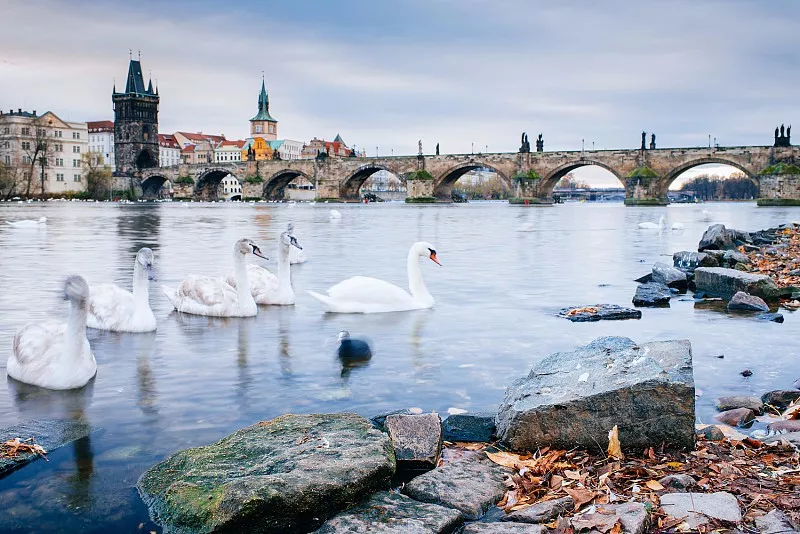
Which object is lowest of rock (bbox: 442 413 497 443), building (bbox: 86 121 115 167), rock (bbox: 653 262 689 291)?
rock (bbox: 442 413 497 443)

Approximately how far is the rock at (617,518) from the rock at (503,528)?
5.1 inches

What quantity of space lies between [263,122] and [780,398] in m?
141

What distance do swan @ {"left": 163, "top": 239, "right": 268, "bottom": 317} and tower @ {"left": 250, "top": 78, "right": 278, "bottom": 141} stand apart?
136 metres

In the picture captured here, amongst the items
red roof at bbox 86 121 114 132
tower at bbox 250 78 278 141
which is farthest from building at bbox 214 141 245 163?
red roof at bbox 86 121 114 132

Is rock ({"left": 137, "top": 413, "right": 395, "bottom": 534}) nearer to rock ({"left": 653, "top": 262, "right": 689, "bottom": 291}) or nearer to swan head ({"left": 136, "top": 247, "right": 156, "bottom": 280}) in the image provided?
swan head ({"left": 136, "top": 247, "right": 156, "bottom": 280})

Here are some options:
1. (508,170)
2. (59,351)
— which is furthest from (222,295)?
(508,170)

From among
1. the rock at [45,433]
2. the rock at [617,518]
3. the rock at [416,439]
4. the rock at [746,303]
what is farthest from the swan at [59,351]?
the rock at [746,303]

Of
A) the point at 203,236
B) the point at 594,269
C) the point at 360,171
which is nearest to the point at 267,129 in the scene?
the point at 360,171

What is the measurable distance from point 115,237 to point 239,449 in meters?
17.9

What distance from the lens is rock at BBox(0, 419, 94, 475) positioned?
328 cm

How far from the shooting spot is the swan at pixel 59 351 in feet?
14.1

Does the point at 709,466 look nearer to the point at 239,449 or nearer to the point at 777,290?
the point at 239,449

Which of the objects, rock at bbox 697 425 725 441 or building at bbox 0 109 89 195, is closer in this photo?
rock at bbox 697 425 725 441

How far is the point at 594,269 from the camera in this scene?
39.6 feet
